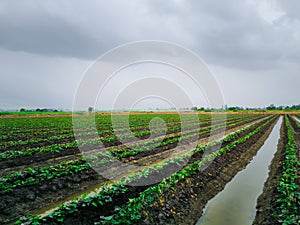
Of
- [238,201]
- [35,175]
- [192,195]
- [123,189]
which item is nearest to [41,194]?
[35,175]

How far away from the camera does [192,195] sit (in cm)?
727

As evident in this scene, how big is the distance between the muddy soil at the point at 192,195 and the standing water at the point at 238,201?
21cm

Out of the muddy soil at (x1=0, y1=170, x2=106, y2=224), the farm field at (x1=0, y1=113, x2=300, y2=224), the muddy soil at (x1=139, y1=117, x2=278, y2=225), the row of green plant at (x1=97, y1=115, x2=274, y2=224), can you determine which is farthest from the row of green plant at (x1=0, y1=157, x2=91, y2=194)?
the muddy soil at (x1=139, y1=117, x2=278, y2=225)

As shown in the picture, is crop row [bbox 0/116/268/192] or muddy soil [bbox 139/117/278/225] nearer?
muddy soil [bbox 139/117/278/225]

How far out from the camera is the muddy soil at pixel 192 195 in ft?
19.0

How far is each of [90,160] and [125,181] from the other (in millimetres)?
3645

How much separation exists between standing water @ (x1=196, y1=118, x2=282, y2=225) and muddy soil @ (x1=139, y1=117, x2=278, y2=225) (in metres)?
0.21

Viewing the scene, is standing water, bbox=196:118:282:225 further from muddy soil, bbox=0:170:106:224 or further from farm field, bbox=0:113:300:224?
muddy soil, bbox=0:170:106:224

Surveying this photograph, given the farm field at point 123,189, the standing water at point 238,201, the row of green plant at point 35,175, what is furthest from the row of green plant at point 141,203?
the row of green plant at point 35,175

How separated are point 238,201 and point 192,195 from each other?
140 cm

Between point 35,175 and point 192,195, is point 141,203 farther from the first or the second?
point 35,175

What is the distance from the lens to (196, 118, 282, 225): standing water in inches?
239

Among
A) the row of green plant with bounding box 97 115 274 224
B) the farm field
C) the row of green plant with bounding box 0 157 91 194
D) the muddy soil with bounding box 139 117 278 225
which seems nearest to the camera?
the row of green plant with bounding box 97 115 274 224

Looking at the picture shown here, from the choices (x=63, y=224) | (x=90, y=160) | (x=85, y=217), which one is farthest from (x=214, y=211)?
(x=90, y=160)
